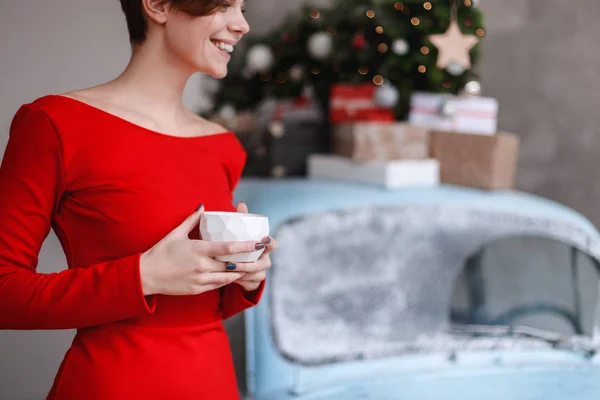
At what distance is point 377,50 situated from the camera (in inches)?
64.5

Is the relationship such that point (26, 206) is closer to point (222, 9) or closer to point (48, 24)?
point (222, 9)

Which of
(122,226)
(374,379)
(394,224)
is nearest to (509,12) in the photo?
(394,224)

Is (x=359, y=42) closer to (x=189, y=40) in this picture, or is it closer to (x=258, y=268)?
(x=189, y=40)

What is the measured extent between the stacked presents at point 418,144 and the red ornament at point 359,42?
12cm

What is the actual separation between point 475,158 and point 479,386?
0.55 meters

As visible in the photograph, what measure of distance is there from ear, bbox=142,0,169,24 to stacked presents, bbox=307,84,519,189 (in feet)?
2.59

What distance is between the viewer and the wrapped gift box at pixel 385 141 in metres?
1.51

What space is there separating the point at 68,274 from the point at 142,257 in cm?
8

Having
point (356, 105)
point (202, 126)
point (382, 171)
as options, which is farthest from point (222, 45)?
point (356, 105)

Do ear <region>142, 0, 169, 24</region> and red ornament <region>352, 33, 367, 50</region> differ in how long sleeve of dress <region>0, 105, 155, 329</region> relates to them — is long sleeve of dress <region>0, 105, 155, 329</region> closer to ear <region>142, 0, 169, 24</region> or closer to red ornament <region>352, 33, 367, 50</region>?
ear <region>142, 0, 169, 24</region>

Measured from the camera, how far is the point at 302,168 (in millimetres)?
1658

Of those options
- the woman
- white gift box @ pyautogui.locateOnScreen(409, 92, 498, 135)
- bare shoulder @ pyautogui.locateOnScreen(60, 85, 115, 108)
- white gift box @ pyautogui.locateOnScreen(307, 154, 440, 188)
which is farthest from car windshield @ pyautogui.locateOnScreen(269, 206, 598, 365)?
bare shoulder @ pyautogui.locateOnScreen(60, 85, 115, 108)

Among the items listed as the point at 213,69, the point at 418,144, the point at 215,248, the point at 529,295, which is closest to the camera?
the point at 215,248

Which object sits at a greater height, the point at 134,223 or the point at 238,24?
the point at 238,24
